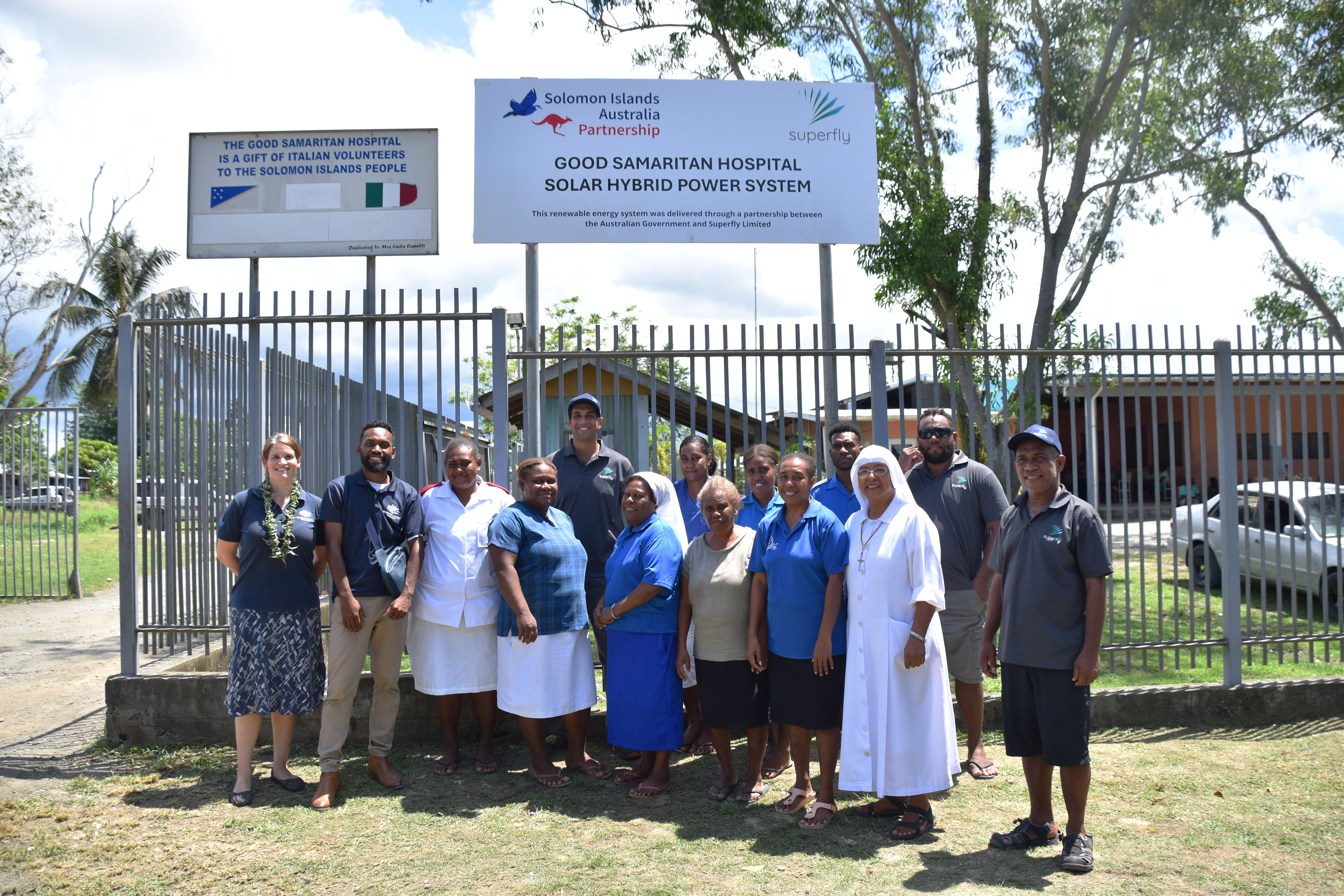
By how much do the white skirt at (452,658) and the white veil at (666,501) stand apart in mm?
1174

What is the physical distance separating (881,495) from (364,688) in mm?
3571

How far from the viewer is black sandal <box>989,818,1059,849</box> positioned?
404 centimetres

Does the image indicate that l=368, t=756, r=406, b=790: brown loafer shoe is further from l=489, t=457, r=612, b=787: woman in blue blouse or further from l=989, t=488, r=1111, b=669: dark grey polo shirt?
l=989, t=488, r=1111, b=669: dark grey polo shirt

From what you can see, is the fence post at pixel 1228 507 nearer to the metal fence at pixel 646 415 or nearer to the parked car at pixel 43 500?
the metal fence at pixel 646 415

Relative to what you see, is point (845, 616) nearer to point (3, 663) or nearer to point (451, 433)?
point (451, 433)

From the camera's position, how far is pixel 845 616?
14.3ft

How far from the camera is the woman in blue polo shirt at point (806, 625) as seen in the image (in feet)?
14.0

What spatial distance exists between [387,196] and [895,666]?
481cm

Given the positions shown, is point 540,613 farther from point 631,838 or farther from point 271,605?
point 271,605

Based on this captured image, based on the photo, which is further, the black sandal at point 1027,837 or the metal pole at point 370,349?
the metal pole at point 370,349

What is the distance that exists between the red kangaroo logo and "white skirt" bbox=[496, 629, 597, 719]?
12.9ft

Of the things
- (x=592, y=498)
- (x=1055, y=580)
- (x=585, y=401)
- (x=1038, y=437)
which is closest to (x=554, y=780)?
(x=592, y=498)

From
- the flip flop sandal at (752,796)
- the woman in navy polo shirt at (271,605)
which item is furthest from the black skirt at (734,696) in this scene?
the woman in navy polo shirt at (271,605)

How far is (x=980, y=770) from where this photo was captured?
5.02 metres
